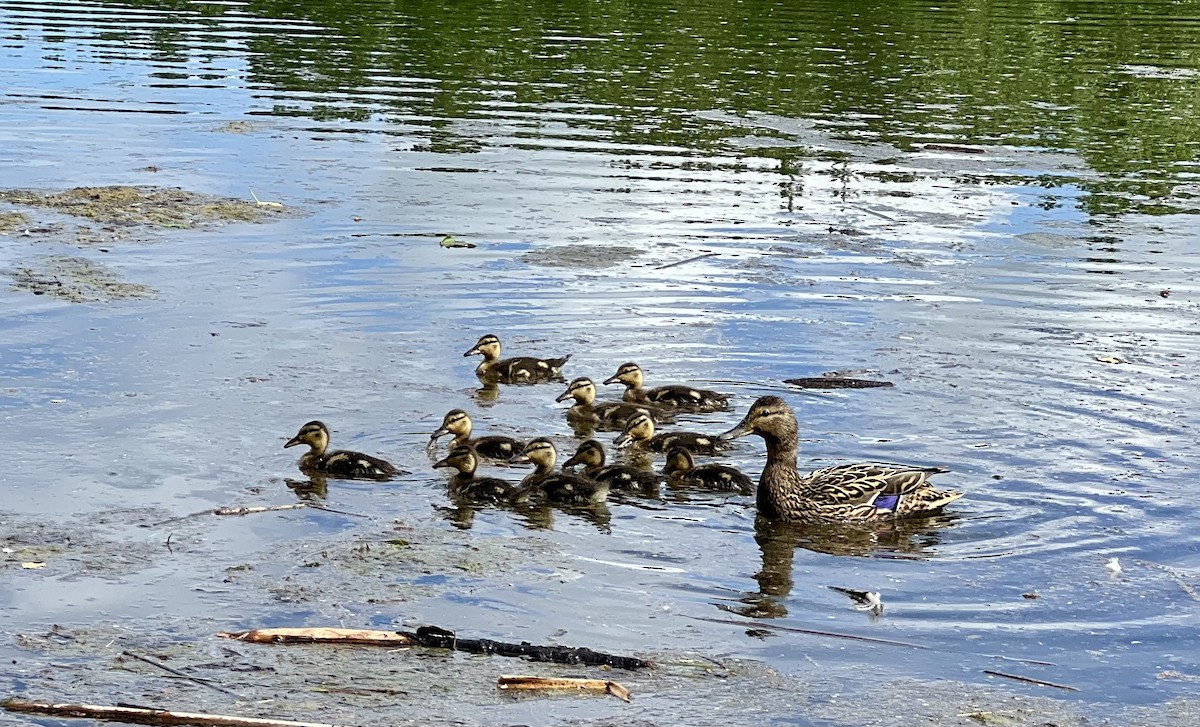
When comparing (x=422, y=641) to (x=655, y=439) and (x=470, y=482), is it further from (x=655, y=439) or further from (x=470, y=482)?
(x=655, y=439)

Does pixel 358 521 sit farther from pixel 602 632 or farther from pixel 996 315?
pixel 996 315

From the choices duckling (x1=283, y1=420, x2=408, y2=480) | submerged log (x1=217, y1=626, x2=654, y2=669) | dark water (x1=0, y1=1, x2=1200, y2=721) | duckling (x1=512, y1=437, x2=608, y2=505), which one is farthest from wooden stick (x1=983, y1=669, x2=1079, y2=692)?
duckling (x1=283, y1=420, x2=408, y2=480)

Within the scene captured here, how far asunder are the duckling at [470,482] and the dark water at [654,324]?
148 millimetres

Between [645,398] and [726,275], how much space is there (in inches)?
111

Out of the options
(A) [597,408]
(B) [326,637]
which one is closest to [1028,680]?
(B) [326,637]

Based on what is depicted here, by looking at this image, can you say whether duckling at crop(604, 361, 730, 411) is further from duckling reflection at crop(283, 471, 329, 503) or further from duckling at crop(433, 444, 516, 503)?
duckling reflection at crop(283, 471, 329, 503)

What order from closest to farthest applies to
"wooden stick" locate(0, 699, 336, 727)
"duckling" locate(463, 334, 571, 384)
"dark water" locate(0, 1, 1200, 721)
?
"wooden stick" locate(0, 699, 336, 727) → "dark water" locate(0, 1, 1200, 721) → "duckling" locate(463, 334, 571, 384)

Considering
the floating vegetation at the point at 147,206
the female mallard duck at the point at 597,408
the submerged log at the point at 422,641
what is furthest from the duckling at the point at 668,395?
the floating vegetation at the point at 147,206

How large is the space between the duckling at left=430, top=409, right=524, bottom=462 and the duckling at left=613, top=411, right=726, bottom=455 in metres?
0.69

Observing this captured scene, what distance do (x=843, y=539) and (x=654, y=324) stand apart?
11.6 feet

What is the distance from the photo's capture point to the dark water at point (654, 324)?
23.0 feet

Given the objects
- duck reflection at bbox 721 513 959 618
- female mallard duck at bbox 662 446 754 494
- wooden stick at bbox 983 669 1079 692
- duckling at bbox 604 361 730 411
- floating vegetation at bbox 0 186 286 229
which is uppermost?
floating vegetation at bbox 0 186 286 229

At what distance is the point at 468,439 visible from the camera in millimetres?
9258

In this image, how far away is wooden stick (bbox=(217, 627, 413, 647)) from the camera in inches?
245
